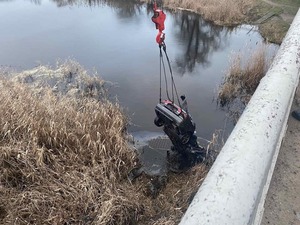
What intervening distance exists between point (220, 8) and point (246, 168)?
11.5m

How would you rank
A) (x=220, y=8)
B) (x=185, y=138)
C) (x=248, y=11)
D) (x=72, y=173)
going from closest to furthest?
(x=72, y=173) < (x=185, y=138) < (x=220, y=8) < (x=248, y=11)

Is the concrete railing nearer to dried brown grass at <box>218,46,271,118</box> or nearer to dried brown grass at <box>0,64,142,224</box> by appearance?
dried brown grass at <box>0,64,142,224</box>

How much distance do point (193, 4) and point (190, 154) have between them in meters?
8.91

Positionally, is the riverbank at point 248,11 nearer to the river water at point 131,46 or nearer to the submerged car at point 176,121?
the river water at point 131,46

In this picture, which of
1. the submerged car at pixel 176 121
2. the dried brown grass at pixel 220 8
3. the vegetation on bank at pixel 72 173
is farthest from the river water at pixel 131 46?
the submerged car at pixel 176 121

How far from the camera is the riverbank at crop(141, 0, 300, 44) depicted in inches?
440

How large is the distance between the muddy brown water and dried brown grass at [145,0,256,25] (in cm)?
33

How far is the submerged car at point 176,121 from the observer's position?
444cm

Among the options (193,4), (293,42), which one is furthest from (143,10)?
(293,42)

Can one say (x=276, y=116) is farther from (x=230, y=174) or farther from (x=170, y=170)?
(x=170, y=170)

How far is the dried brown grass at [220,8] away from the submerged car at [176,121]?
7.97 metres

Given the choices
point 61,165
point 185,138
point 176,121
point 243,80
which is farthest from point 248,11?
point 61,165

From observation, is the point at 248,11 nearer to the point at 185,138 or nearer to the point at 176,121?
the point at 185,138

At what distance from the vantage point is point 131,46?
10.2m
